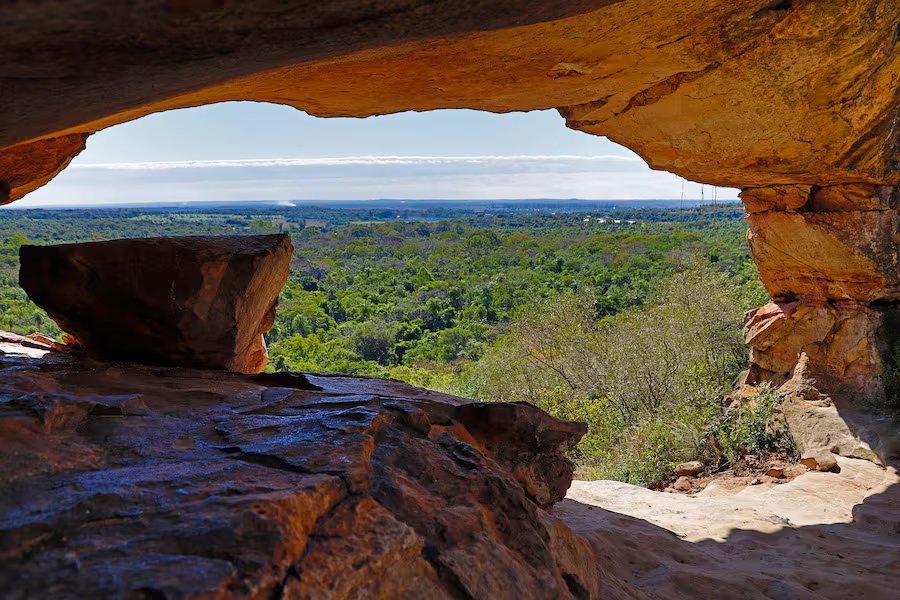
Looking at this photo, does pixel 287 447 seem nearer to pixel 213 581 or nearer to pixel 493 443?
pixel 213 581

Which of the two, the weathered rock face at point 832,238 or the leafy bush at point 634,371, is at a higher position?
the weathered rock face at point 832,238

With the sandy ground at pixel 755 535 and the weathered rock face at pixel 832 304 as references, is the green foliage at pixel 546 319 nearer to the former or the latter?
the weathered rock face at pixel 832 304

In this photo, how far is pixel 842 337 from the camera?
877 cm

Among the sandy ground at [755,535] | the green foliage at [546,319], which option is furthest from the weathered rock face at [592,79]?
the sandy ground at [755,535]

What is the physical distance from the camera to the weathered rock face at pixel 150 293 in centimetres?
439

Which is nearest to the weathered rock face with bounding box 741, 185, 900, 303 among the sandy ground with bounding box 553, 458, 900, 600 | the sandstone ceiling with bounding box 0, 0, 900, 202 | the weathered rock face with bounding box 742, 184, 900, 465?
the weathered rock face with bounding box 742, 184, 900, 465

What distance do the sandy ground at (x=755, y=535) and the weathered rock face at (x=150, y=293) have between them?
336cm

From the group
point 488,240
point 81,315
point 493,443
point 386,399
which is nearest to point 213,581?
point 386,399

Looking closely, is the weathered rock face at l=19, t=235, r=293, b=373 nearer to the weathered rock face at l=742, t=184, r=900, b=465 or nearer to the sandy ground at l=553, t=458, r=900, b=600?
the sandy ground at l=553, t=458, r=900, b=600

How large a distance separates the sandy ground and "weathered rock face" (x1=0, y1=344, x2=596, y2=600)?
3.42 feet

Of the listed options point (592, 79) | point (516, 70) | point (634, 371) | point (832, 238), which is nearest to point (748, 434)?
point (832, 238)

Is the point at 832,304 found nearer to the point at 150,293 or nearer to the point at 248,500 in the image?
the point at 150,293

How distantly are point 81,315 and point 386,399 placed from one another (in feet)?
8.24

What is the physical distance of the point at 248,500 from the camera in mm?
2271
